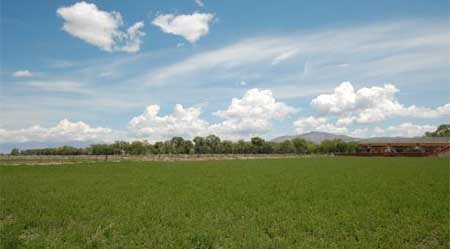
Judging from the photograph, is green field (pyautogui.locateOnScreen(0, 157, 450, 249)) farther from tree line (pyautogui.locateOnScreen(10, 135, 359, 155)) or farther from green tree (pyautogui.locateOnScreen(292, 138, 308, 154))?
green tree (pyautogui.locateOnScreen(292, 138, 308, 154))

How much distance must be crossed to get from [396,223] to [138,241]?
925 cm

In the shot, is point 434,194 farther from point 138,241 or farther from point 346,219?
point 138,241

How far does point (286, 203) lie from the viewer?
51.8 ft

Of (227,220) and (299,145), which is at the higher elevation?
(299,145)

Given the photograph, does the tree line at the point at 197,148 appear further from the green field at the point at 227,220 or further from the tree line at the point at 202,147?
the green field at the point at 227,220

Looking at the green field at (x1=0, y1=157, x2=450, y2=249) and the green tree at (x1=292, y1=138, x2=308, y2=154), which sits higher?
the green tree at (x1=292, y1=138, x2=308, y2=154)

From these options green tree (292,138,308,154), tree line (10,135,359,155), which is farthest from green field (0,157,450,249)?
green tree (292,138,308,154)

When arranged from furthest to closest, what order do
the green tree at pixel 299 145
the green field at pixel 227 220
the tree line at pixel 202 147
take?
1. the green tree at pixel 299 145
2. the tree line at pixel 202 147
3. the green field at pixel 227 220

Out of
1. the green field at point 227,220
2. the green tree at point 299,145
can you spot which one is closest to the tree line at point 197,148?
the green tree at point 299,145

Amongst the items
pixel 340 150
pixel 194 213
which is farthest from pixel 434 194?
pixel 340 150

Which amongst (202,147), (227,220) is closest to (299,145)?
(202,147)

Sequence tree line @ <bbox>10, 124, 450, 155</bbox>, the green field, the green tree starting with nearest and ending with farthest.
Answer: the green field < tree line @ <bbox>10, 124, 450, 155</bbox> < the green tree

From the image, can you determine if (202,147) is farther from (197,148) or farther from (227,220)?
(227,220)

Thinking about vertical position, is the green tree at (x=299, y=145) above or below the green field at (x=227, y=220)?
above
